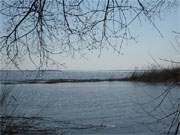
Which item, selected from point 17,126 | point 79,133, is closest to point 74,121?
point 79,133

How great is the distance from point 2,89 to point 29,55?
262 inches

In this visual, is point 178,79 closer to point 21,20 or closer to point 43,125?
point 21,20

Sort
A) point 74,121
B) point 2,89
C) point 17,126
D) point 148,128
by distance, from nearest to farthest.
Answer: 1. point 17,126
2. point 2,89
3. point 148,128
4. point 74,121

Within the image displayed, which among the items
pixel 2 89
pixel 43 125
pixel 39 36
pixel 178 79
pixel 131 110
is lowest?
pixel 131 110

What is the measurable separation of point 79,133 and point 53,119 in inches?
124

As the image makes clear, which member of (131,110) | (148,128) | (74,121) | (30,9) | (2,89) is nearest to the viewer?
(30,9)

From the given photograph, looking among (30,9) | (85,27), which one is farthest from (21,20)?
(85,27)

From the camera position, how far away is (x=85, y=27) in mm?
5371

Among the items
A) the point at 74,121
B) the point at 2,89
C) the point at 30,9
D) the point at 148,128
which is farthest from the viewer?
the point at 74,121

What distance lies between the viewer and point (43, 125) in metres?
12.6

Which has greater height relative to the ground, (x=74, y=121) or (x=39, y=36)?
(x=39, y=36)

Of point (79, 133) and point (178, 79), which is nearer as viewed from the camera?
point (178, 79)

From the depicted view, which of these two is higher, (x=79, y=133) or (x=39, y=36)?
(x=39, y=36)

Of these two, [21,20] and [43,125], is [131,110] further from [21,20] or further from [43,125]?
[21,20]
